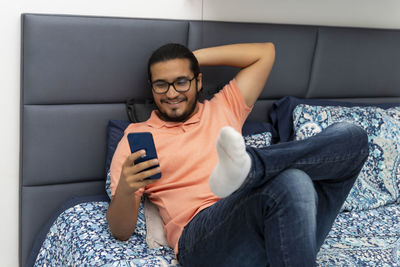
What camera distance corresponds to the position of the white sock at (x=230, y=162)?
1.15 meters

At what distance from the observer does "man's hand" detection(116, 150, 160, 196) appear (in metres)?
1.38

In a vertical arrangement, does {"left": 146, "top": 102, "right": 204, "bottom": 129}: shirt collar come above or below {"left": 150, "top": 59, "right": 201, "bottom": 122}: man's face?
below

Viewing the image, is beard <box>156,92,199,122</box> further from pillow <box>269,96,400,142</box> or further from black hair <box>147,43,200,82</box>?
pillow <box>269,96,400,142</box>

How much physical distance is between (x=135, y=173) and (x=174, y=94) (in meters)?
0.41

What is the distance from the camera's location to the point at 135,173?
142cm

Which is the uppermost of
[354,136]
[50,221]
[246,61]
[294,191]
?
[246,61]

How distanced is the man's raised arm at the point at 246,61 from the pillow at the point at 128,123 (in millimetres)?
190

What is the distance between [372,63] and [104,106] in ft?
4.32

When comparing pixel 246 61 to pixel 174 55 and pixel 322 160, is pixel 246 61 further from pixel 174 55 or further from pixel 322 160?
pixel 322 160

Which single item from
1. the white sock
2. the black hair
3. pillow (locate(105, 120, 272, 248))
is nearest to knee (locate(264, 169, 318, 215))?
the white sock

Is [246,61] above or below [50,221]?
above

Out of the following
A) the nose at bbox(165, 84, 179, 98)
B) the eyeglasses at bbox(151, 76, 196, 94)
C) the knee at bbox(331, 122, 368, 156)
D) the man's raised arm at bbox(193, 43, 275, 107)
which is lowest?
the knee at bbox(331, 122, 368, 156)

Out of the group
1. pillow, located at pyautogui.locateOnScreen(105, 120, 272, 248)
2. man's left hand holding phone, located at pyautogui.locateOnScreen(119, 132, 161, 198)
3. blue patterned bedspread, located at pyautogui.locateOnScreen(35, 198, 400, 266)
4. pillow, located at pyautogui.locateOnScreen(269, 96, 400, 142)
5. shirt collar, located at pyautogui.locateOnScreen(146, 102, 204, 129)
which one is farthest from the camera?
pillow, located at pyautogui.locateOnScreen(269, 96, 400, 142)

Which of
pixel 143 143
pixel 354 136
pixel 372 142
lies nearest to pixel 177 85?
pixel 143 143
